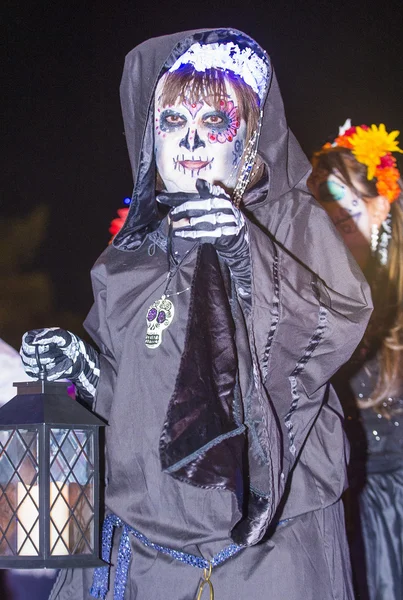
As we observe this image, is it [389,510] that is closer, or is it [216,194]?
[216,194]

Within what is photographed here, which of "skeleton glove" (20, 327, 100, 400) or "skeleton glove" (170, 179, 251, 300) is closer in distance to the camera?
"skeleton glove" (170, 179, 251, 300)

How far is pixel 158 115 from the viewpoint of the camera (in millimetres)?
1465

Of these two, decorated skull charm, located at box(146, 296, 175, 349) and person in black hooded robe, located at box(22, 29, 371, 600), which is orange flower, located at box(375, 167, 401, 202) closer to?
person in black hooded robe, located at box(22, 29, 371, 600)

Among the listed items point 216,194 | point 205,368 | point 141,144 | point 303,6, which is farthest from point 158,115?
point 303,6

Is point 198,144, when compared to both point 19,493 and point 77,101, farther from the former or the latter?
point 77,101

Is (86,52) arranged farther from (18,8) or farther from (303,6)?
(303,6)

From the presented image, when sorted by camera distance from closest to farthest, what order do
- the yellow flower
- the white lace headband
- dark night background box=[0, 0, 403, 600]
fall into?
the white lace headband
dark night background box=[0, 0, 403, 600]
the yellow flower

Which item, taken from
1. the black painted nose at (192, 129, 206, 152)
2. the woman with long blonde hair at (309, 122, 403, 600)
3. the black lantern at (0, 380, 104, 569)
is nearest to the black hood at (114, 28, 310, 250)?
the black painted nose at (192, 129, 206, 152)

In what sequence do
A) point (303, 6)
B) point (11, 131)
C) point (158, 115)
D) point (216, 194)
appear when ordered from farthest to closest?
point (303, 6) < point (11, 131) < point (158, 115) < point (216, 194)

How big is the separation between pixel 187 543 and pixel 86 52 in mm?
1699

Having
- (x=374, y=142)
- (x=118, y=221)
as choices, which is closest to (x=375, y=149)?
(x=374, y=142)

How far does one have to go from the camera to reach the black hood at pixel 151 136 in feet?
4.88

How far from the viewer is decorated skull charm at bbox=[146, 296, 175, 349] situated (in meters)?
1.35

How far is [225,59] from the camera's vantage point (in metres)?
1.47
